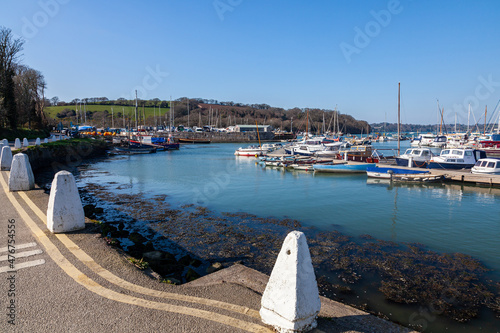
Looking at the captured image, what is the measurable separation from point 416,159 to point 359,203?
55.8 feet

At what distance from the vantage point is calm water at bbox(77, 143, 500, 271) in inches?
547

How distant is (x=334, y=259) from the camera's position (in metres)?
10.6

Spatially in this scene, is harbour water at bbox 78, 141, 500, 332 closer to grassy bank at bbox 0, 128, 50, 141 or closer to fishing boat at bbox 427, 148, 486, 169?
fishing boat at bbox 427, 148, 486, 169

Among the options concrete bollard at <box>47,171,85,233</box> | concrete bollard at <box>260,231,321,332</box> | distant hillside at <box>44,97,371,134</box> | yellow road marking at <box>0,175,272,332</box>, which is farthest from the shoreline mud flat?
distant hillside at <box>44,97,371,134</box>

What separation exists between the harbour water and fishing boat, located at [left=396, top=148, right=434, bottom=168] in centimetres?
471

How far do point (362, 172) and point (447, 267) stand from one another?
25902 mm

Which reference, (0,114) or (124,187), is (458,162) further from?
(0,114)

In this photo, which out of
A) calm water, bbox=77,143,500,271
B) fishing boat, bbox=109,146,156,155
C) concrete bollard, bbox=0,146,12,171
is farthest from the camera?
fishing boat, bbox=109,146,156,155

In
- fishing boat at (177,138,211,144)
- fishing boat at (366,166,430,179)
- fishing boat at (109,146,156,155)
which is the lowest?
fishing boat at (366,166,430,179)

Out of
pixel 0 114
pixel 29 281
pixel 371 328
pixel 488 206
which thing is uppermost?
pixel 0 114

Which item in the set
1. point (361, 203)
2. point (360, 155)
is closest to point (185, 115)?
point (360, 155)

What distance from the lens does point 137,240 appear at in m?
11.4

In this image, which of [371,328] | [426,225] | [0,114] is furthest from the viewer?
[0,114]

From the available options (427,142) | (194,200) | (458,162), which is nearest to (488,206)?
(458,162)
